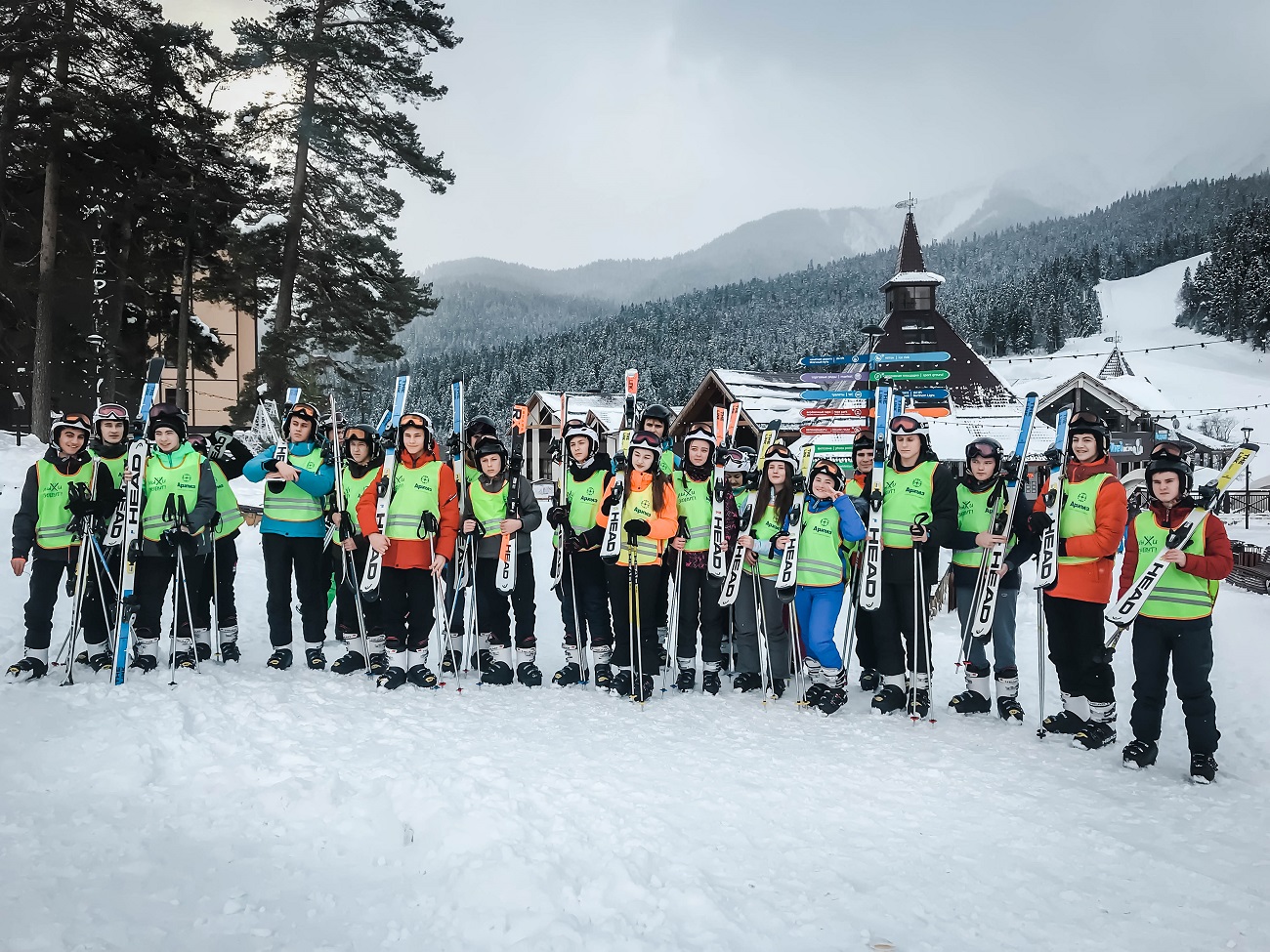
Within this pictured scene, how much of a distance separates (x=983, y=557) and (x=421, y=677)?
4.12 meters

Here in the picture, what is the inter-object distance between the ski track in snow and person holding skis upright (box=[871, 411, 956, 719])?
1.02ft

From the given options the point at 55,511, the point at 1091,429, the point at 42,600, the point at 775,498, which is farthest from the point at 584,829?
the point at 55,511

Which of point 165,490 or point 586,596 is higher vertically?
point 165,490

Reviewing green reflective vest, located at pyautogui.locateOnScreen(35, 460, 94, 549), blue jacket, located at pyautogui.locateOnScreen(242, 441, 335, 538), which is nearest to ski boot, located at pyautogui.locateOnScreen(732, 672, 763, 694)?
blue jacket, located at pyautogui.locateOnScreen(242, 441, 335, 538)

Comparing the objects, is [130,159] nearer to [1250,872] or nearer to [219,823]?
[219,823]

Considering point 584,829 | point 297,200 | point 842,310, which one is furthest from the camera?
point 842,310

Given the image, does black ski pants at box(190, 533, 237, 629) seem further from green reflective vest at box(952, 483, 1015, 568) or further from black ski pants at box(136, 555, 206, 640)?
green reflective vest at box(952, 483, 1015, 568)

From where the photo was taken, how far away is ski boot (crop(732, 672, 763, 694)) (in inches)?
232

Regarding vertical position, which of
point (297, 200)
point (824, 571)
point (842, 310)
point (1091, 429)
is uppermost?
point (842, 310)

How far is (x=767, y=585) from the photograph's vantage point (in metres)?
5.89

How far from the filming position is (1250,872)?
3.31 meters

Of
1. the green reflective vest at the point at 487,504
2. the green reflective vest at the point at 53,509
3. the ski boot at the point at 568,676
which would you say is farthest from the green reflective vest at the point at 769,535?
the green reflective vest at the point at 53,509

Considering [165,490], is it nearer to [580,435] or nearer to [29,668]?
Answer: [29,668]

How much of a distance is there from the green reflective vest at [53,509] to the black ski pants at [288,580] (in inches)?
51.9
